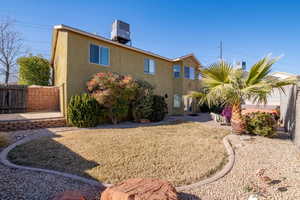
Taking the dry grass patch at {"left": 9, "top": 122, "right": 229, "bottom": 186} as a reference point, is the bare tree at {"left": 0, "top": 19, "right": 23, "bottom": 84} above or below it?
above

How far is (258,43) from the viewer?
55.8ft

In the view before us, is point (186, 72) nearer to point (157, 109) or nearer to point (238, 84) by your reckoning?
point (157, 109)

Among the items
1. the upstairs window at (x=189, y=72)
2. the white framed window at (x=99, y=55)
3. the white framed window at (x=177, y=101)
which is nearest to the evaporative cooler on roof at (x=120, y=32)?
the white framed window at (x=99, y=55)

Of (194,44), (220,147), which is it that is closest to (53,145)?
(220,147)

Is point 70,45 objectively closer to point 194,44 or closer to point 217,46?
point 194,44

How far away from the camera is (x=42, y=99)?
12906 millimetres

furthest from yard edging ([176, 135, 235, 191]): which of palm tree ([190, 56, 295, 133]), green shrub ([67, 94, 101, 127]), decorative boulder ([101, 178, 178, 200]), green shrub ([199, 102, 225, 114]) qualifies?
green shrub ([199, 102, 225, 114])

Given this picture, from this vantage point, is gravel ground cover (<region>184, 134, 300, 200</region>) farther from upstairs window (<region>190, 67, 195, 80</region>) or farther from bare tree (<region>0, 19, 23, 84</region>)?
bare tree (<region>0, 19, 23, 84</region>)

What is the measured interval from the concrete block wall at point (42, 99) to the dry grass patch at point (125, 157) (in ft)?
26.2

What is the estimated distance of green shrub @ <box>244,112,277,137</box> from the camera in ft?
23.0

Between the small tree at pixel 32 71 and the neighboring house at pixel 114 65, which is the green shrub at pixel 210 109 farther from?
the small tree at pixel 32 71

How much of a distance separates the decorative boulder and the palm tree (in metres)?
5.46

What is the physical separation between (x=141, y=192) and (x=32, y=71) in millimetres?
19791


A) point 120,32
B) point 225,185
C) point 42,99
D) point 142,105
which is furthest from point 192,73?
point 225,185
